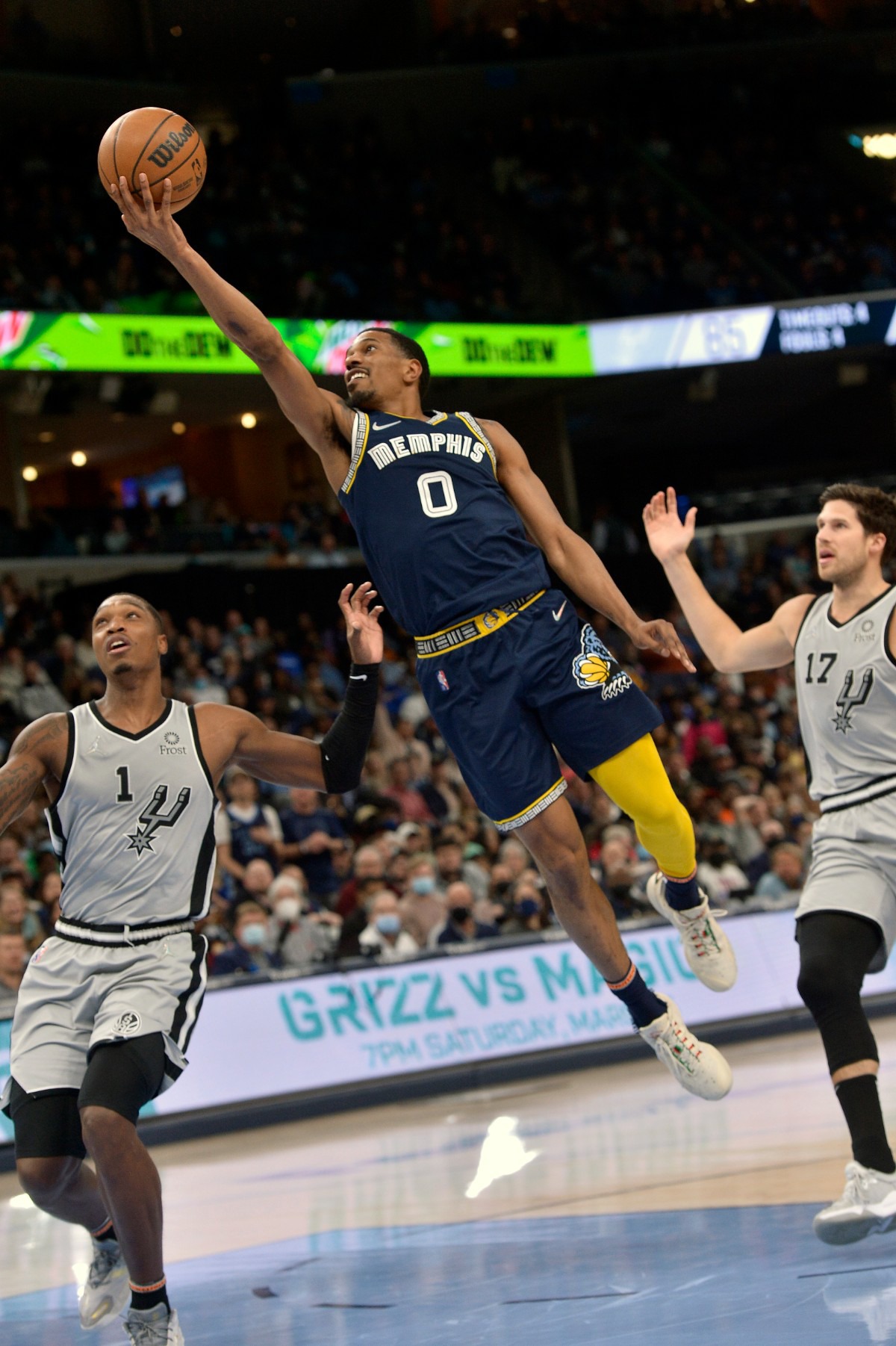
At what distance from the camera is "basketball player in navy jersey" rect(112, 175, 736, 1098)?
5.32 meters

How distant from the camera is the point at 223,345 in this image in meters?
18.5

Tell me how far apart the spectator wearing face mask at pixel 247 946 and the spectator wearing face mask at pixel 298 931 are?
112 millimetres

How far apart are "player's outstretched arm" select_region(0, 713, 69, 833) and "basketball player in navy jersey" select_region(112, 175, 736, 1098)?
1.26 meters

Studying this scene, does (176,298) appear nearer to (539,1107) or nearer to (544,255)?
(544,255)

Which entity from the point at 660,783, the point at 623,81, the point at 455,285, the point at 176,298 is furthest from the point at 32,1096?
the point at 623,81

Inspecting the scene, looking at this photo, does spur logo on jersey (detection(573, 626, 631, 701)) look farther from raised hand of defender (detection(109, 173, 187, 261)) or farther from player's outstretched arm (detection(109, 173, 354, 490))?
raised hand of defender (detection(109, 173, 187, 261))

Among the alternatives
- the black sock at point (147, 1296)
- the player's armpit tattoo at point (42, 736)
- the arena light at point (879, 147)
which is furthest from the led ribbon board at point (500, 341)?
the black sock at point (147, 1296)

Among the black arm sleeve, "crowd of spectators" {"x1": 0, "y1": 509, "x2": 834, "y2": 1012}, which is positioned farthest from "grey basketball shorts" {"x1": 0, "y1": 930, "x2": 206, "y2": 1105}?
"crowd of spectators" {"x1": 0, "y1": 509, "x2": 834, "y2": 1012}

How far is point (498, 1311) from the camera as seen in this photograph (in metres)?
5.04

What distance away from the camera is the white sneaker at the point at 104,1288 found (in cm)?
523

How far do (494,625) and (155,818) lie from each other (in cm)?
134

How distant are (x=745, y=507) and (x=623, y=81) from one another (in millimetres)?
8645

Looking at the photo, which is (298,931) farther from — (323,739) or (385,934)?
(323,739)

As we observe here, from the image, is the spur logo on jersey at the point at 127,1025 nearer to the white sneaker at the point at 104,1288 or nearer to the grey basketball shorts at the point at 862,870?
the white sneaker at the point at 104,1288
